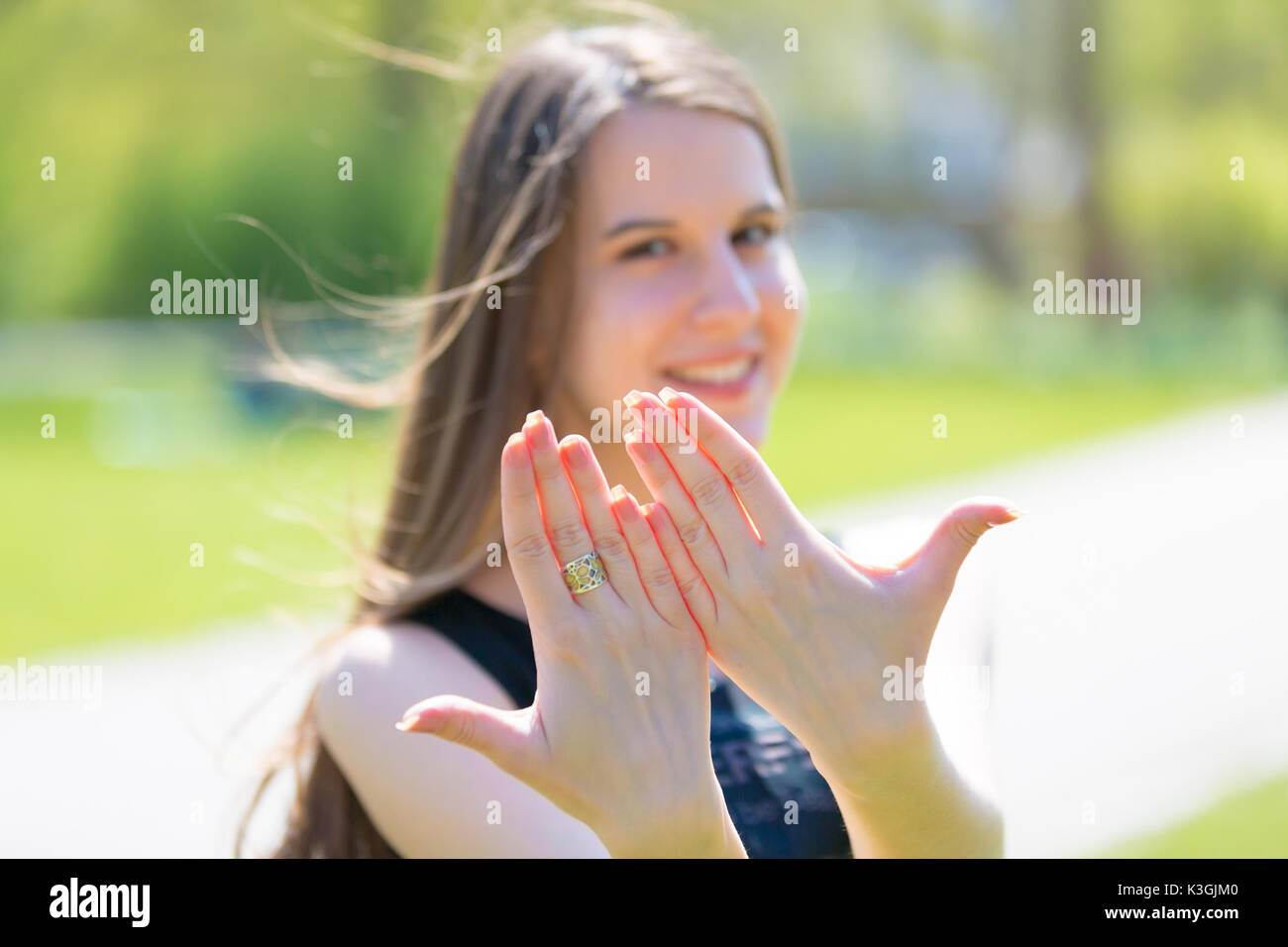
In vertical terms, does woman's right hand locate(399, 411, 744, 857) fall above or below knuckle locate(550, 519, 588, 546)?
below

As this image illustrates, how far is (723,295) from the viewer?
8.42 feet

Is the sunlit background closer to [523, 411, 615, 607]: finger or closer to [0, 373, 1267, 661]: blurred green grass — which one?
[0, 373, 1267, 661]: blurred green grass

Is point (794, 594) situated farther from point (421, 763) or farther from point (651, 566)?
point (421, 763)

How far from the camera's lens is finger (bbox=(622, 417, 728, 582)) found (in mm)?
1688

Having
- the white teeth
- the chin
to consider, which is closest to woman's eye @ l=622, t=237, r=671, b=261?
the white teeth

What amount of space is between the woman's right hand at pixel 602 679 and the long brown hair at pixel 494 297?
957mm

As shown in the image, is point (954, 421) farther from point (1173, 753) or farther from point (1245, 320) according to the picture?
point (1173, 753)

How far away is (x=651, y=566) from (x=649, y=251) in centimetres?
109

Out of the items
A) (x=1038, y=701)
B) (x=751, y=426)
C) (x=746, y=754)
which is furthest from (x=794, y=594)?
(x=1038, y=701)

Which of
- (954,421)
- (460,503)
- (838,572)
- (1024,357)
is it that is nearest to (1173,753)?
(460,503)

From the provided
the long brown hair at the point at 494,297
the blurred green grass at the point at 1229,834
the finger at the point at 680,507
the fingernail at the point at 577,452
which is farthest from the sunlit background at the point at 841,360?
the fingernail at the point at 577,452

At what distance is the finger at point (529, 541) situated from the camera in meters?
1.63

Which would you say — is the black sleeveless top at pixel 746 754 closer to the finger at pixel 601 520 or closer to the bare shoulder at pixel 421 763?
the bare shoulder at pixel 421 763

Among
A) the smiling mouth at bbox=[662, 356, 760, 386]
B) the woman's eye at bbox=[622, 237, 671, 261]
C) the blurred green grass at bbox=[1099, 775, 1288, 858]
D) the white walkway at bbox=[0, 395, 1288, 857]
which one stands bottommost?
the blurred green grass at bbox=[1099, 775, 1288, 858]
